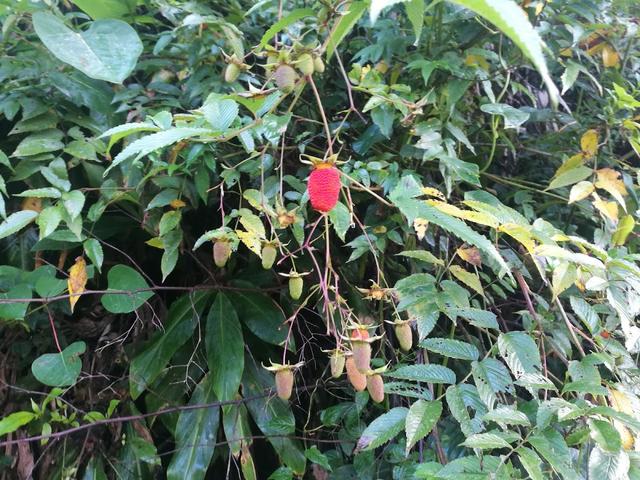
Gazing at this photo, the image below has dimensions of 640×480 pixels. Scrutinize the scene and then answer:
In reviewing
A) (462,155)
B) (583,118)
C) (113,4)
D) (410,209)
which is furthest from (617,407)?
(113,4)

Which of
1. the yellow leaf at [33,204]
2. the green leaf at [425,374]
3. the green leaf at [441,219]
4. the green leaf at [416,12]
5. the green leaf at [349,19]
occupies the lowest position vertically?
the yellow leaf at [33,204]

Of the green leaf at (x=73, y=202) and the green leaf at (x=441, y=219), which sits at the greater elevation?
the green leaf at (x=441, y=219)

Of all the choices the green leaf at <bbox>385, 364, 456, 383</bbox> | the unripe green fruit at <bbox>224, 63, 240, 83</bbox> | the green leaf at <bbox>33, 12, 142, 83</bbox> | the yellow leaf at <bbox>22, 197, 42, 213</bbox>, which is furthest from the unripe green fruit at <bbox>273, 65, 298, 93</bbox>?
the yellow leaf at <bbox>22, 197, 42, 213</bbox>

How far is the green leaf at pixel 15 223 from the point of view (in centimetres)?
60

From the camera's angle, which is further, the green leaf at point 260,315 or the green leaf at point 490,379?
the green leaf at point 260,315

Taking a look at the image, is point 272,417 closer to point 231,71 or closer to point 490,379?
point 490,379

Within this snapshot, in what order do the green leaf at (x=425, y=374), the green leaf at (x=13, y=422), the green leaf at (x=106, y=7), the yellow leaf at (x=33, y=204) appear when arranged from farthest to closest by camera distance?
the green leaf at (x=106, y=7) → the yellow leaf at (x=33, y=204) → the green leaf at (x=13, y=422) → the green leaf at (x=425, y=374)

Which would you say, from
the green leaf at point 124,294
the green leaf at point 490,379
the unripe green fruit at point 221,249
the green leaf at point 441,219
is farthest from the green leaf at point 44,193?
the green leaf at point 490,379

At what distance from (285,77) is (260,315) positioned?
41 cm

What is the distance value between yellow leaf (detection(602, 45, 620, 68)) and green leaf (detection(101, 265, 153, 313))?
3.13 ft

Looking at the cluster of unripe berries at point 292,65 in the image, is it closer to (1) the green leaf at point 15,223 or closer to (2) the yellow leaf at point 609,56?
(1) the green leaf at point 15,223

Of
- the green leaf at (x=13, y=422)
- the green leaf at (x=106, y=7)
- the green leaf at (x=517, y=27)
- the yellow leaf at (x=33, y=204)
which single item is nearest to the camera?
the green leaf at (x=517, y=27)

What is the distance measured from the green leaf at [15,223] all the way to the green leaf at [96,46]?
199 millimetres

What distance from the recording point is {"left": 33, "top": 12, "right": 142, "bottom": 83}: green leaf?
24.6 inches
